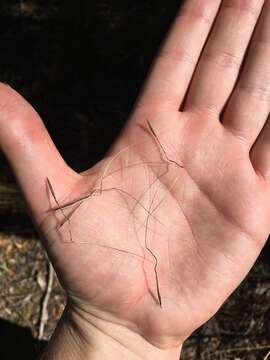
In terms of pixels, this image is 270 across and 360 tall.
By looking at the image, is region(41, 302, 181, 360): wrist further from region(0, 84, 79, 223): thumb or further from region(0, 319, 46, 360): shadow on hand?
region(0, 319, 46, 360): shadow on hand

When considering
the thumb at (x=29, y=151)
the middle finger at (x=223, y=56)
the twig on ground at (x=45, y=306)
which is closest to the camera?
the thumb at (x=29, y=151)

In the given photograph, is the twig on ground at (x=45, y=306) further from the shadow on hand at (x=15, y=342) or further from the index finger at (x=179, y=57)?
the index finger at (x=179, y=57)

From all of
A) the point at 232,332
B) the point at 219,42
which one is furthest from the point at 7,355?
the point at 219,42

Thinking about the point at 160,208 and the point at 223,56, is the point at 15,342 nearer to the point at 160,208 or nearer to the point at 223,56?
the point at 160,208

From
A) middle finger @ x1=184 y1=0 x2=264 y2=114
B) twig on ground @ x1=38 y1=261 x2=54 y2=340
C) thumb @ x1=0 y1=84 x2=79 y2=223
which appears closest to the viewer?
thumb @ x1=0 y1=84 x2=79 y2=223

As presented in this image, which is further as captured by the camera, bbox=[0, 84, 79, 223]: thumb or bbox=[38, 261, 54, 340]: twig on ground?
bbox=[38, 261, 54, 340]: twig on ground

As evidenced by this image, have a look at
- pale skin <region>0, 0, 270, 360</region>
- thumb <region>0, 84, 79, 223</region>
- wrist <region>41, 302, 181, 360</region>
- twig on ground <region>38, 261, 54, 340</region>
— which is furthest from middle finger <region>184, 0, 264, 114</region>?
twig on ground <region>38, 261, 54, 340</region>

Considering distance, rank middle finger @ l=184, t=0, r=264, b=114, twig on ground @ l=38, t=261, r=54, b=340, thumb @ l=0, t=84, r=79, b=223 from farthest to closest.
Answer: twig on ground @ l=38, t=261, r=54, b=340 < middle finger @ l=184, t=0, r=264, b=114 < thumb @ l=0, t=84, r=79, b=223

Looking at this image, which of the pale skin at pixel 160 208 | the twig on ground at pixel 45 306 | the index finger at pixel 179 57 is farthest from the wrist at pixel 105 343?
the twig on ground at pixel 45 306
